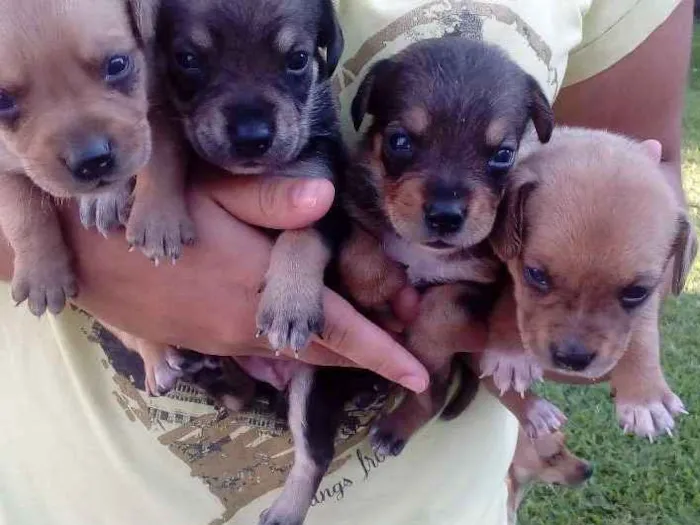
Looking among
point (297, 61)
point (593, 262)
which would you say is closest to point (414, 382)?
point (593, 262)

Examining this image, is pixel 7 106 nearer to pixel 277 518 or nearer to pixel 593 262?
pixel 277 518

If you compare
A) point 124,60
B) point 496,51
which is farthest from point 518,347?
point 124,60

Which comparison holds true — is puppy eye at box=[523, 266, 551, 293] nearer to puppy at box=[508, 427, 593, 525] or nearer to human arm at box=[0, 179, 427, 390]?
human arm at box=[0, 179, 427, 390]

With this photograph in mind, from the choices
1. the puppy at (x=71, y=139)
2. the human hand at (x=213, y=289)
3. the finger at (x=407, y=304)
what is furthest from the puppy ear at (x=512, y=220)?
the puppy at (x=71, y=139)

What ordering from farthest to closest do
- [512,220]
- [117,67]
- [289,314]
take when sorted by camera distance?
[512,220] → [289,314] → [117,67]

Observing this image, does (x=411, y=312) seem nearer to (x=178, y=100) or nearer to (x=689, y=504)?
(x=178, y=100)

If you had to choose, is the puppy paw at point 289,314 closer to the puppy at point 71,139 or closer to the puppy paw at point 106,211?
the puppy at point 71,139
